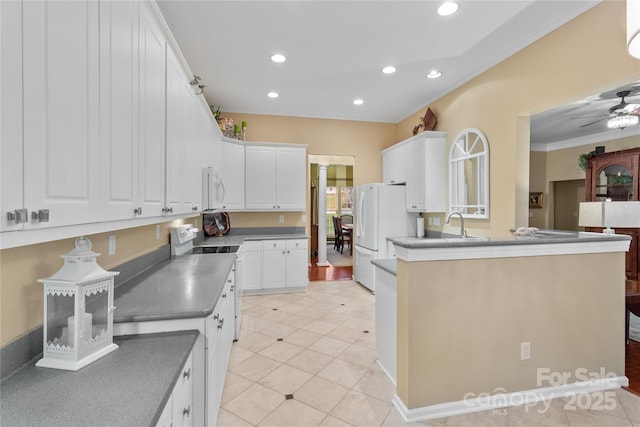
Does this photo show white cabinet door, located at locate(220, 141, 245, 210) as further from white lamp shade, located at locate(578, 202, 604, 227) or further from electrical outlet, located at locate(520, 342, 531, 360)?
white lamp shade, located at locate(578, 202, 604, 227)

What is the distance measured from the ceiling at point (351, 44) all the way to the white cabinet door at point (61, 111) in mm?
1771

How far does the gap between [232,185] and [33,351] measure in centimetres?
371

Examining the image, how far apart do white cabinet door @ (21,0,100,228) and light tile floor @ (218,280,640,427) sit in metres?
1.72

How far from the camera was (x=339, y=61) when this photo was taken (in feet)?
10.8

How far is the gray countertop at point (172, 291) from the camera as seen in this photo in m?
1.41

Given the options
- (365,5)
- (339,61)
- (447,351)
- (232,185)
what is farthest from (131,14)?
(232,185)

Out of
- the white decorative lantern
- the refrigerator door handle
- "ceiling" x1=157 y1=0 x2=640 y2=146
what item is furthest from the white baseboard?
the refrigerator door handle

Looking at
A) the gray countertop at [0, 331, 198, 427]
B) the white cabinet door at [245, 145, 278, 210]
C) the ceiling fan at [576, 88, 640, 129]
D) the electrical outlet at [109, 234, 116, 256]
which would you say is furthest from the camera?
the white cabinet door at [245, 145, 278, 210]

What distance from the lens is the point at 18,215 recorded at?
72cm

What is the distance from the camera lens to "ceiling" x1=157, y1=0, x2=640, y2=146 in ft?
7.88

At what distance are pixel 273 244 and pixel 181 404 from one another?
3438 mm

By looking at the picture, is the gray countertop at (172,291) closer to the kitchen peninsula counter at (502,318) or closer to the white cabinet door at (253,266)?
the kitchen peninsula counter at (502,318)

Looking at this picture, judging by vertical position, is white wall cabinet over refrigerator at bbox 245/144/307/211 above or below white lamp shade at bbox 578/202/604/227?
above

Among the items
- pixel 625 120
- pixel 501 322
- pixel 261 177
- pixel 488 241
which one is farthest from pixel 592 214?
pixel 261 177
